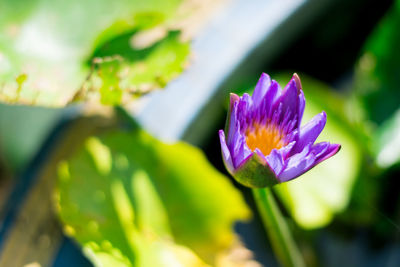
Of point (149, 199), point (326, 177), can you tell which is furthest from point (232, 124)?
point (326, 177)

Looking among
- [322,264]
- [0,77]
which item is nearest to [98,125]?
[0,77]

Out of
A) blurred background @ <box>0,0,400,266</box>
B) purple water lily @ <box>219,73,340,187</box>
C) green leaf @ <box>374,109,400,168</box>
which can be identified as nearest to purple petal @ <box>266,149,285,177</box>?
purple water lily @ <box>219,73,340,187</box>

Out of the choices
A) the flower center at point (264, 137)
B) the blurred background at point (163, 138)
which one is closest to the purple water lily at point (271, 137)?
the flower center at point (264, 137)

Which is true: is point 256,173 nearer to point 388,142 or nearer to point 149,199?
point 149,199

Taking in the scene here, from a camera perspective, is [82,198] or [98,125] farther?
[98,125]

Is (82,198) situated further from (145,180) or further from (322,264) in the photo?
(322,264)

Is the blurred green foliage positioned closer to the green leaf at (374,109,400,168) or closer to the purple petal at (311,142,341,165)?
the green leaf at (374,109,400,168)

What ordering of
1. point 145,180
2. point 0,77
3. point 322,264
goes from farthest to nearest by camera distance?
1. point 322,264
2. point 145,180
3. point 0,77
